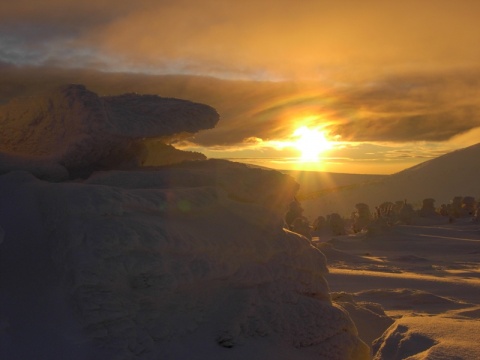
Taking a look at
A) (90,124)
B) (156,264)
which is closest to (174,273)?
(156,264)

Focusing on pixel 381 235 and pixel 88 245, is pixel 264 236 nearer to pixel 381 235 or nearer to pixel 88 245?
pixel 88 245

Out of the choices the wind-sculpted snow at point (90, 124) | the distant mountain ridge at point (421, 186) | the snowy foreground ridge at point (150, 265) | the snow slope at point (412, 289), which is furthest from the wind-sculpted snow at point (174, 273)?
the distant mountain ridge at point (421, 186)

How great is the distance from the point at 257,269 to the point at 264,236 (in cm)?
28

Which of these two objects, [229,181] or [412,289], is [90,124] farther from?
[412,289]

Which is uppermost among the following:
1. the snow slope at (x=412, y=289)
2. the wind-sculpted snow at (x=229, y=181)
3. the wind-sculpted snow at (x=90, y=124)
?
the wind-sculpted snow at (x=90, y=124)

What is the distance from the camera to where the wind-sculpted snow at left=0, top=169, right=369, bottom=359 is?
9.53 feet

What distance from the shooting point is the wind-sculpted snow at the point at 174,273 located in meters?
2.90

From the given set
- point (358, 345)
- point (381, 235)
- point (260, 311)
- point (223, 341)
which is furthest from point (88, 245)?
point (381, 235)

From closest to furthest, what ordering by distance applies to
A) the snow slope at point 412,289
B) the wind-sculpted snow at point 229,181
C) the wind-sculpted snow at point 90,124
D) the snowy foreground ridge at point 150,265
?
the snowy foreground ridge at point 150,265, the wind-sculpted snow at point 229,181, the wind-sculpted snow at point 90,124, the snow slope at point 412,289

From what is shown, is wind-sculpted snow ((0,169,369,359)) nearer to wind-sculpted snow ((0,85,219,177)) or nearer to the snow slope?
wind-sculpted snow ((0,85,219,177))

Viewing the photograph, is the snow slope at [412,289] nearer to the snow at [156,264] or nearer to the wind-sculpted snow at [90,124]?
the snow at [156,264]

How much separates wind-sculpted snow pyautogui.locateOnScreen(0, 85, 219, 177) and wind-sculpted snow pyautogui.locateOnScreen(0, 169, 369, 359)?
1.30 feet

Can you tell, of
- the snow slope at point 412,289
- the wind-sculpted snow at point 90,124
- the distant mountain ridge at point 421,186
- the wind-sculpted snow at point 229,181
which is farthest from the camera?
the distant mountain ridge at point 421,186

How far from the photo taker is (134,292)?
3018mm
